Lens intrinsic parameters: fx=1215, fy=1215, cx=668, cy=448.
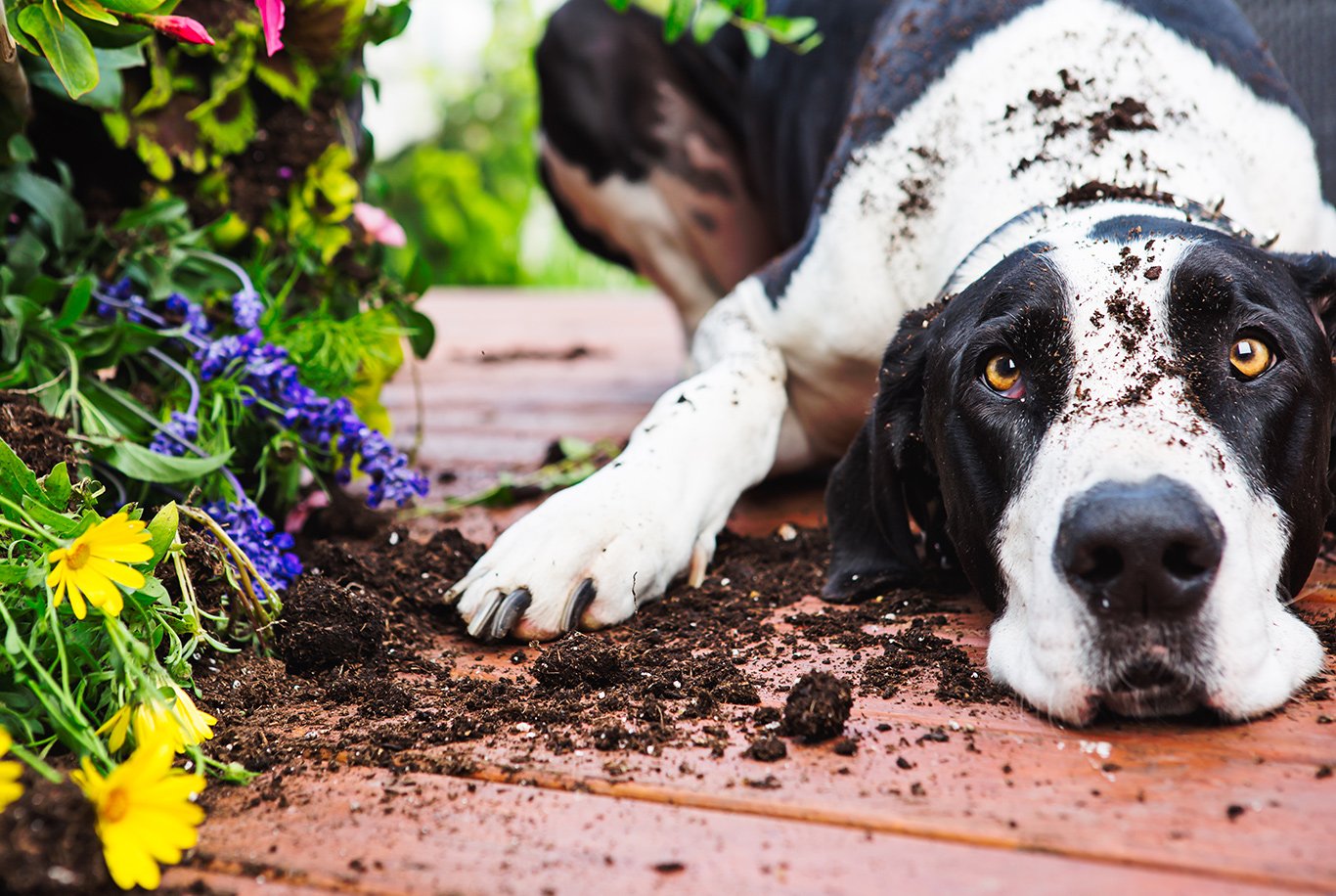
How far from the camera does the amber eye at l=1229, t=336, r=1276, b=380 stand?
164 centimetres

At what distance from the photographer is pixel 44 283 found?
2.16 meters

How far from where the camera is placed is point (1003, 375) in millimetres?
1751

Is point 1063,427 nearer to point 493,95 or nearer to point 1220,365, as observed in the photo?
point 1220,365

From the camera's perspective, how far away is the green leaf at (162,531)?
57.6 inches

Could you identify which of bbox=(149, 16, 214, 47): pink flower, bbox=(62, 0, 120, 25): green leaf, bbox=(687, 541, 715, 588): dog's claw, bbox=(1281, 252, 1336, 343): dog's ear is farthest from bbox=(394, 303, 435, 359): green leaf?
bbox=(1281, 252, 1336, 343): dog's ear

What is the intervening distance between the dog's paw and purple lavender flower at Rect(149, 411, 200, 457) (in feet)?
1.70

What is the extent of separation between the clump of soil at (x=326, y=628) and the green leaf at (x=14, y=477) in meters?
0.44

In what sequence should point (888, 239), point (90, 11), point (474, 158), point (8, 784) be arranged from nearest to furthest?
point (8, 784), point (90, 11), point (888, 239), point (474, 158)

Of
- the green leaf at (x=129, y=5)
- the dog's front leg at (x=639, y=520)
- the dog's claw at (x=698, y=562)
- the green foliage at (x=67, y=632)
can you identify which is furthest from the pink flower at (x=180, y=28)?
the dog's claw at (x=698, y=562)

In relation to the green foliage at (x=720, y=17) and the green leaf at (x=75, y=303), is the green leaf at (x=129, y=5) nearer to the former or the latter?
the green leaf at (x=75, y=303)

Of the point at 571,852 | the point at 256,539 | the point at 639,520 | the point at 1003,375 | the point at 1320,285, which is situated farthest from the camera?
the point at 639,520

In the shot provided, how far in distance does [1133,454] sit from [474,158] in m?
9.48

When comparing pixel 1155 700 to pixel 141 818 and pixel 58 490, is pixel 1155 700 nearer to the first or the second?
pixel 141 818

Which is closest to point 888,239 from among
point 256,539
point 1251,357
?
point 1251,357
